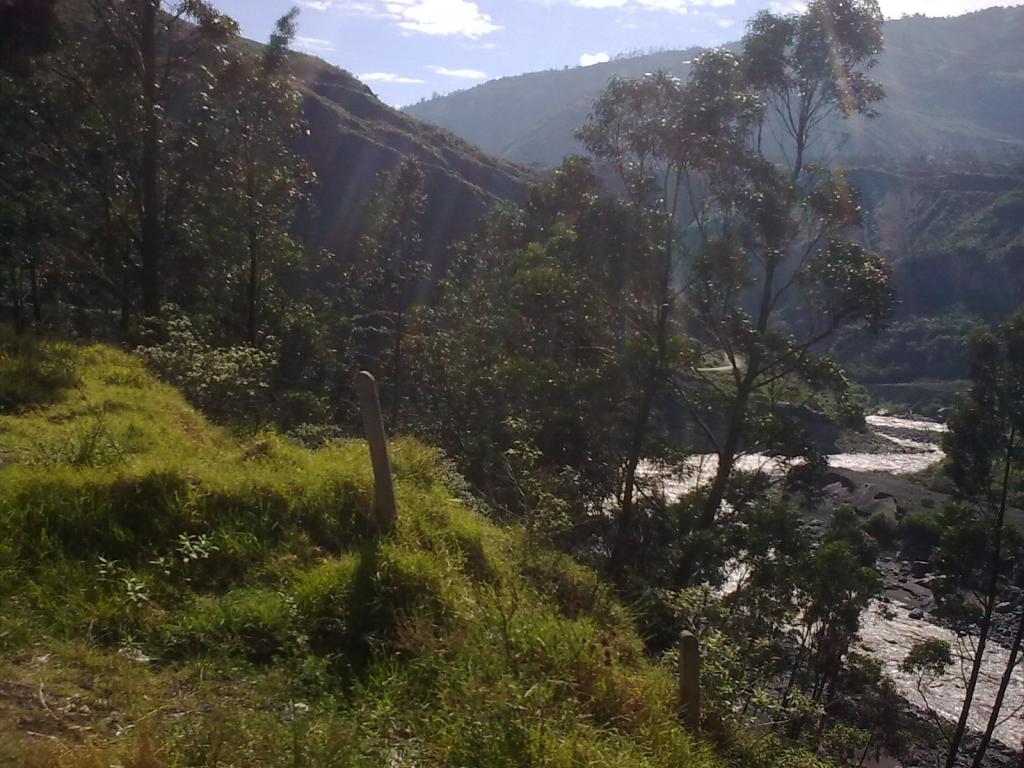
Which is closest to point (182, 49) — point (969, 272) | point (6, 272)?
point (6, 272)

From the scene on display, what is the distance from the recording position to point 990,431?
1678cm

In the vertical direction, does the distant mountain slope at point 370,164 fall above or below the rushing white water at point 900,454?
above

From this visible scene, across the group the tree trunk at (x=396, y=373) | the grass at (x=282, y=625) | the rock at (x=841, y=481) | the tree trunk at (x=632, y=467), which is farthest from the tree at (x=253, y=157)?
the rock at (x=841, y=481)

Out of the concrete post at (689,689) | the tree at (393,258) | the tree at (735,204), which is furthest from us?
the tree at (393,258)

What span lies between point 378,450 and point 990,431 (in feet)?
51.1

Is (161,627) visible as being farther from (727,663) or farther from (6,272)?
(6,272)

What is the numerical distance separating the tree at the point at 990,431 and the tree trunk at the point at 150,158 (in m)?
15.2

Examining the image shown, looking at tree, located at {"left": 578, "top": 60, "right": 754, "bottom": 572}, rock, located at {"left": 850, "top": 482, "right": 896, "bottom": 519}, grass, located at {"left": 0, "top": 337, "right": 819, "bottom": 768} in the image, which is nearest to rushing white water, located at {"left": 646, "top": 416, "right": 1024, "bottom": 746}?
tree, located at {"left": 578, "top": 60, "right": 754, "bottom": 572}

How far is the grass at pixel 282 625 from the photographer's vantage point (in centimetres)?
348

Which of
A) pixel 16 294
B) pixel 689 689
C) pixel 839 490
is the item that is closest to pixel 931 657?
pixel 689 689

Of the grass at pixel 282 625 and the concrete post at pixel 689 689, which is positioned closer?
the grass at pixel 282 625

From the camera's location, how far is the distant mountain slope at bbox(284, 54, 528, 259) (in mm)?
52656

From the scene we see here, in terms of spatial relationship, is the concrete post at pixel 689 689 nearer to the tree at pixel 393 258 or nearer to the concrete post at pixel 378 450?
the concrete post at pixel 378 450

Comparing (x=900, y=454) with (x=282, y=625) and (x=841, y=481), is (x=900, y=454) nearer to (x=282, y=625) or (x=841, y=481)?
(x=841, y=481)
